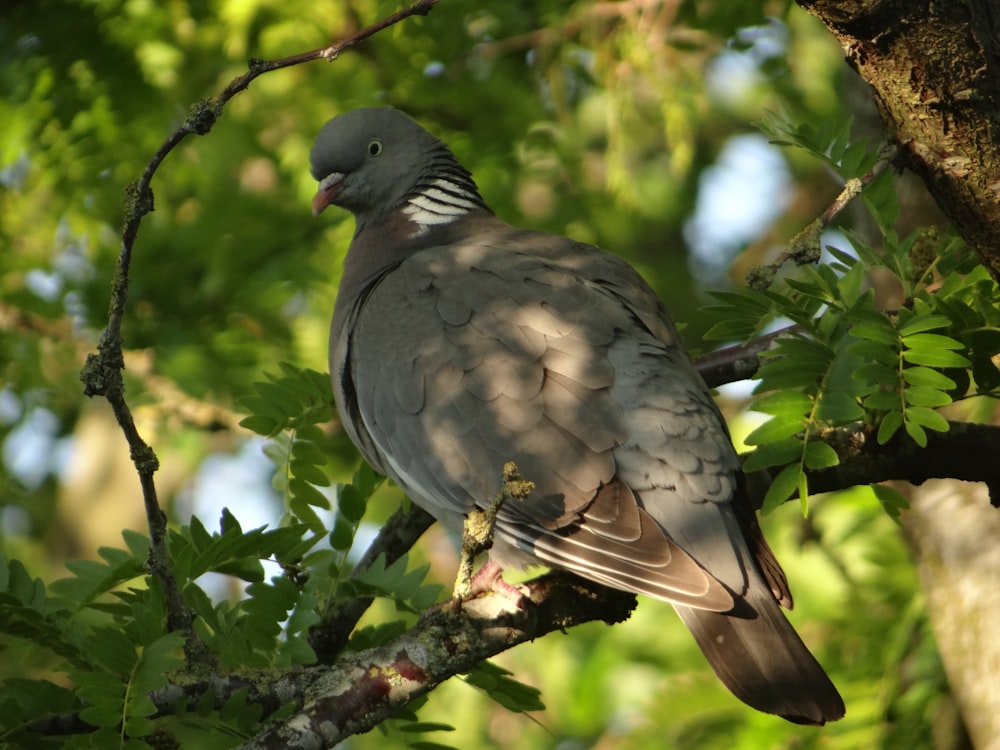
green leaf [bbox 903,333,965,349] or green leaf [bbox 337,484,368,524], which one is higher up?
green leaf [bbox 903,333,965,349]

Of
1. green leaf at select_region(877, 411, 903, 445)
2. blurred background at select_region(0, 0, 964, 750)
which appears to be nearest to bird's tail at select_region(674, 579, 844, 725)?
green leaf at select_region(877, 411, 903, 445)

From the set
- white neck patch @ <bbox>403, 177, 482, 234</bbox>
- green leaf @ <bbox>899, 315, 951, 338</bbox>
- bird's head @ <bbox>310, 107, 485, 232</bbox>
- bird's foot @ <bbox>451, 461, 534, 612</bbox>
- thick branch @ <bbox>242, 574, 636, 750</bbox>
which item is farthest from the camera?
→ bird's head @ <bbox>310, 107, 485, 232</bbox>

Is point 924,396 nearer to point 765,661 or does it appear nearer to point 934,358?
point 934,358

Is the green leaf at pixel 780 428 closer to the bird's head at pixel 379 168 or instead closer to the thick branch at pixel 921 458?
the thick branch at pixel 921 458

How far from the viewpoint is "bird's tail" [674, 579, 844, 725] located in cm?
259

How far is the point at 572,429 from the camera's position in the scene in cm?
309

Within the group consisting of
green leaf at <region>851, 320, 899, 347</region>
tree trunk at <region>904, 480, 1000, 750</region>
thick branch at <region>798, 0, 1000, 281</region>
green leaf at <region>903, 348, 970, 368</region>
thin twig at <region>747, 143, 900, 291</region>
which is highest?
thick branch at <region>798, 0, 1000, 281</region>

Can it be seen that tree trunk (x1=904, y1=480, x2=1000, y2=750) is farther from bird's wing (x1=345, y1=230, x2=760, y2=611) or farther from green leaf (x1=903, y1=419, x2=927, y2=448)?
green leaf (x1=903, y1=419, x2=927, y2=448)

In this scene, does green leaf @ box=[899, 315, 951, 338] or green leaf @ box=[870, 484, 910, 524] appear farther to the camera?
green leaf @ box=[870, 484, 910, 524]

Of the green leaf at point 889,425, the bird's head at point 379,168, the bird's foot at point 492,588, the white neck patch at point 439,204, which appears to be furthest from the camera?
the bird's head at point 379,168

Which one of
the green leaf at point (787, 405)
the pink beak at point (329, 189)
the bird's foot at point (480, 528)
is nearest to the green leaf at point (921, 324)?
the green leaf at point (787, 405)

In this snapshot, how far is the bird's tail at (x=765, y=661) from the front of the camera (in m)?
2.59

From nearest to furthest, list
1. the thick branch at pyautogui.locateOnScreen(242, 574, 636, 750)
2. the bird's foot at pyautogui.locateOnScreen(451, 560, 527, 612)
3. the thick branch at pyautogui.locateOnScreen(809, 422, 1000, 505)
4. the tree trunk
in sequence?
the thick branch at pyautogui.locateOnScreen(242, 574, 636, 750)
the bird's foot at pyautogui.locateOnScreen(451, 560, 527, 612)
the thick branch at pyautogui.locateOnScreen(809, 422, 1000, 505)
the tree trunk

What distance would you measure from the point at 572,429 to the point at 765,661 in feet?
2.63
